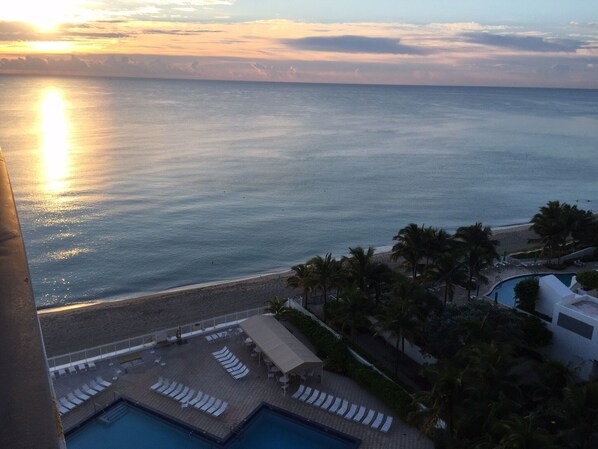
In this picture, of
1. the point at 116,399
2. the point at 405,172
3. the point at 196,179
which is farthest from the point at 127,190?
the point at 116,399

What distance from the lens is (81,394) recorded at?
23312mm

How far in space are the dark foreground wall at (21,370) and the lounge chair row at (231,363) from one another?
2226 cm

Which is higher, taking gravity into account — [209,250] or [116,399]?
[116,399]

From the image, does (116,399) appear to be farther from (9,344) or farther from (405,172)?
(405,172)

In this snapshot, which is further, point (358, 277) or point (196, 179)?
point (196, 179)

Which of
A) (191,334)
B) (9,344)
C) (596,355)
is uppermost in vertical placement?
(9,344)

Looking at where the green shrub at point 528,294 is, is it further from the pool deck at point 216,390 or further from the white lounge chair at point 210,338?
the white lounge chair at point 210,338

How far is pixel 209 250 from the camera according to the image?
5253cm

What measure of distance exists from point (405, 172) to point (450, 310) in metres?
66.2

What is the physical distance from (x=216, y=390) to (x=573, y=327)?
17.0m

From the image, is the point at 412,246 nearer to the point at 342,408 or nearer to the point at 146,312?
the point at 342,408

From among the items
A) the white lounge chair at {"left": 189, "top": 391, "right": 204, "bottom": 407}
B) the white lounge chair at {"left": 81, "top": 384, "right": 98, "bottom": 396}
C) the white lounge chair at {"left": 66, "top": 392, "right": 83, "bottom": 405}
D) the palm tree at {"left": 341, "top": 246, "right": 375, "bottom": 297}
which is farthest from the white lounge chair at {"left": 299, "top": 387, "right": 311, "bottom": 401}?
the white lounge chair at {"left": 66, "top": 392, "right": 83, "bottom": 405}

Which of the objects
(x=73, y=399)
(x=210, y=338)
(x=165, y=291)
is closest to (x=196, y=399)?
(x=73, y=399)

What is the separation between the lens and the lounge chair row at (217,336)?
28758 mm
